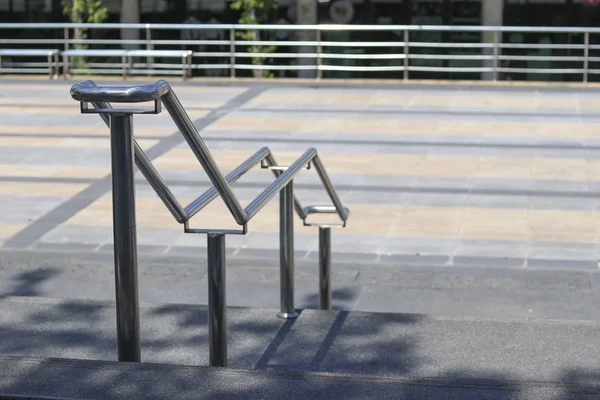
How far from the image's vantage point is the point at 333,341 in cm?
512

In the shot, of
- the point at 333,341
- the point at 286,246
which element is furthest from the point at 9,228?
the point at 333,341

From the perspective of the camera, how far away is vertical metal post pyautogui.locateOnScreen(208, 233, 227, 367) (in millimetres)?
4254

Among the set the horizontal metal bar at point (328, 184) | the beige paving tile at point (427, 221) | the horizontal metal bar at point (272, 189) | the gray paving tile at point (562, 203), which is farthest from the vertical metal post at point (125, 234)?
the gray paving tile at point (562, 203)

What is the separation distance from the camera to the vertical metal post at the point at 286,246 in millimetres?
5352

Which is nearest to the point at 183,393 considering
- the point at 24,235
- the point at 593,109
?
the point at 24,235

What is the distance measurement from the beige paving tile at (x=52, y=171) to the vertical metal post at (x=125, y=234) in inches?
285

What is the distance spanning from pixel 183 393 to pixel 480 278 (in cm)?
425

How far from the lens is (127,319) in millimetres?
3467

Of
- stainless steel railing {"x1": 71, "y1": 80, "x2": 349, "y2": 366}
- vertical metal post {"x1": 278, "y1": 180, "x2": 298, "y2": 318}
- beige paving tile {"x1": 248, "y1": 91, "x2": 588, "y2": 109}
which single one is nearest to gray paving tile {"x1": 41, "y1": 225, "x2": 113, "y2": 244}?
vertical metal post {"x1": 278, "y1": 180, "x2": 298, "y2": 318}

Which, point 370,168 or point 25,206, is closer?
point 25,206

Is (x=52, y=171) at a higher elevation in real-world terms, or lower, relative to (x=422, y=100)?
lower

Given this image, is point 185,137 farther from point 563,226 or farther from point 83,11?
point 83,11

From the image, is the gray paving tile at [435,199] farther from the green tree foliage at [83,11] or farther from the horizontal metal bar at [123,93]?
the green tree foliage at [83,11]

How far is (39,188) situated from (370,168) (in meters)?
3.52
